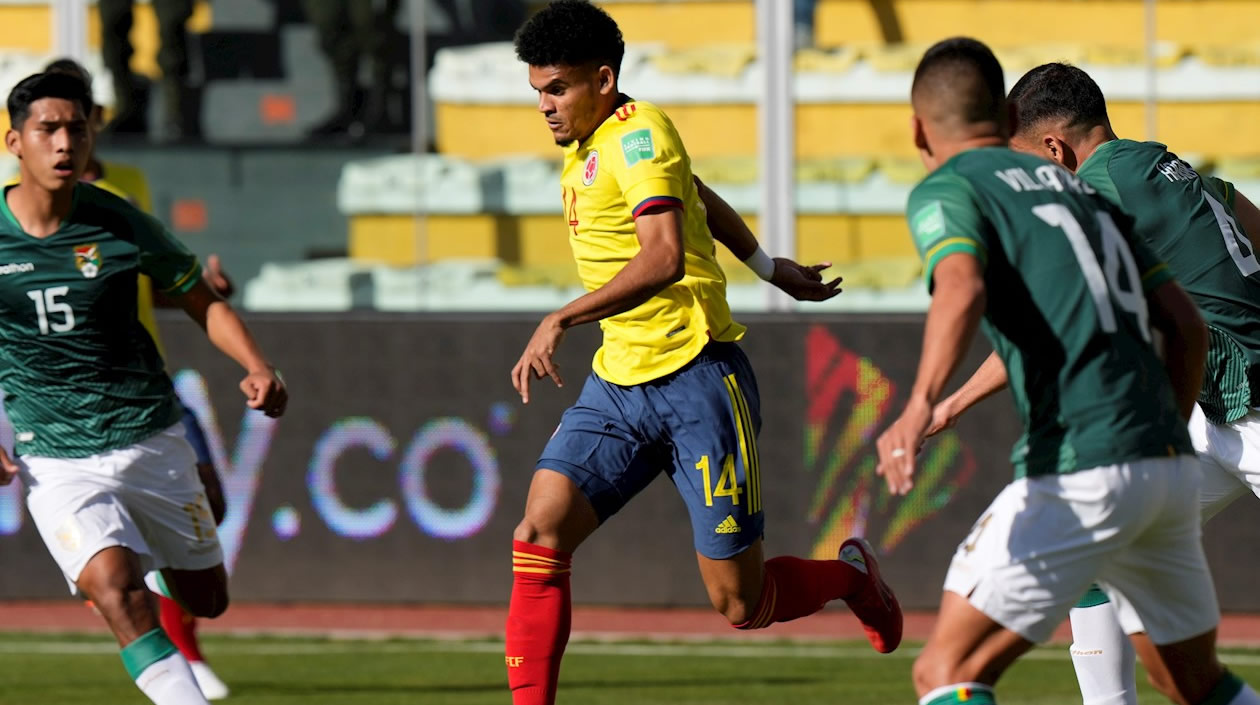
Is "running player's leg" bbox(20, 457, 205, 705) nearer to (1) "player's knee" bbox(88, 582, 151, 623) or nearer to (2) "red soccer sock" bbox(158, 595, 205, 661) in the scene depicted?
(1) "player's knee" bbox(88, 582, 151, 623)

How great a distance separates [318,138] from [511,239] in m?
1.57

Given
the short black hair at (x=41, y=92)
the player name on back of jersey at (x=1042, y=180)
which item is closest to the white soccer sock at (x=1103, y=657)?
the player name on back of jersey at (x=1042, y=180)

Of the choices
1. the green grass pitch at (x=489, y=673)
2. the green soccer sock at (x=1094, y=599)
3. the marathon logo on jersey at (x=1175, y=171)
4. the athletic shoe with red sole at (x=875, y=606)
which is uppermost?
the marathon logo on jersey at (x=1175, y=171)

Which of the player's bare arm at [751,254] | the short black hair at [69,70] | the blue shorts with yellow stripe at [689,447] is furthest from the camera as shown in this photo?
the player's bare arm at [751,254]

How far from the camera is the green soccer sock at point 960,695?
401cm

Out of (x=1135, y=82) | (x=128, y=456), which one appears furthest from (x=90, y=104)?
(x=1135, y=82)

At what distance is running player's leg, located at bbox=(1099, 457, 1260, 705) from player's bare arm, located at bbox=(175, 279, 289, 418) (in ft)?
8.52

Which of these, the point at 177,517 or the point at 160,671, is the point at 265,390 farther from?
the point at 160,671

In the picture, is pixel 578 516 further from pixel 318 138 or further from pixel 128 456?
pixel 318 138

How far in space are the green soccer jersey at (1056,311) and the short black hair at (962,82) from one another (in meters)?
0.12

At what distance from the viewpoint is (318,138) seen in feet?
38.9

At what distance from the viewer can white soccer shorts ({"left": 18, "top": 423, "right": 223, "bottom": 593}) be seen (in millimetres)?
5551

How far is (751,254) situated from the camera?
6.22 m

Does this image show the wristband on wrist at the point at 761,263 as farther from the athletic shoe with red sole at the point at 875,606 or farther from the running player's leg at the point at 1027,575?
the running player's leg at the point at 1027,575
